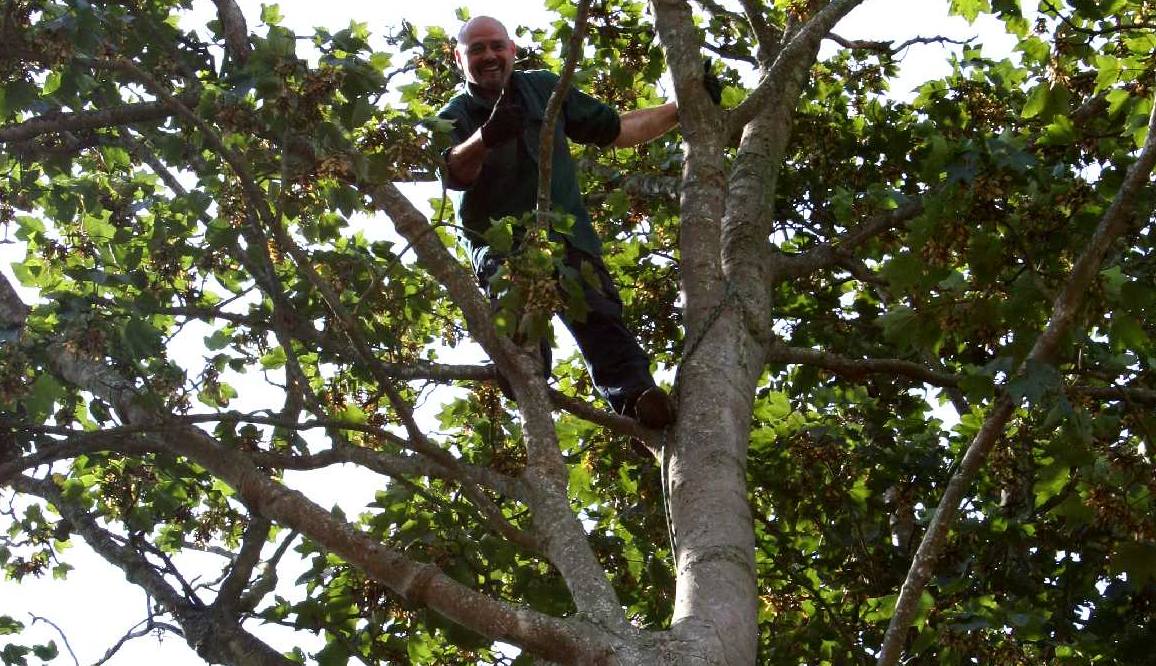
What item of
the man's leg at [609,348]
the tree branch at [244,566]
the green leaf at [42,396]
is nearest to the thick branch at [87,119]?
the green leaf at [42,396]

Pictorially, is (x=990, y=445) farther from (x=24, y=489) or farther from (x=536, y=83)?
(x=24, y=489)

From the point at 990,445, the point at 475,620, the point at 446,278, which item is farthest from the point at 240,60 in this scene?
the point at 990,445

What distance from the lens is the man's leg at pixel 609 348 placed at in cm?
436

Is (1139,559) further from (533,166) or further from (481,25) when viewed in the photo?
(481,25)

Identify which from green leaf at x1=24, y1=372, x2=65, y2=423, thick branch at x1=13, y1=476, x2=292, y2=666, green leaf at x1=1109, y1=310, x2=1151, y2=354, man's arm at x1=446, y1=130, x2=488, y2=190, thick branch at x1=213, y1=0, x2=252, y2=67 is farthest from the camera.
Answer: thick branch at x1=213, y1=0, x2=252, y2=67

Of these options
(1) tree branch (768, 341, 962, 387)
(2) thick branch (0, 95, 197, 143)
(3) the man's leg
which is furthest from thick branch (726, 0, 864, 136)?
(2) thick branch (0, 95, 197, 143)

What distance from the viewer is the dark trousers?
4375 millimetres

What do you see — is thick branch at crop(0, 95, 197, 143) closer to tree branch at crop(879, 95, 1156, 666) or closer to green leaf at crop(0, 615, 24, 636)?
green leaf at crop(0, 615, 24, 636)

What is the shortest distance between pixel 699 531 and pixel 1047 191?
170cm

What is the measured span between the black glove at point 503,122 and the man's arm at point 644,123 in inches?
42.6

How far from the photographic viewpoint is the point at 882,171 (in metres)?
6.81

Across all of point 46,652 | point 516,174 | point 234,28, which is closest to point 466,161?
point 516,174

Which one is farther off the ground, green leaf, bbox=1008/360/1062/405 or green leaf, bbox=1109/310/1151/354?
green leaf, bbox=1109/310/1151/354

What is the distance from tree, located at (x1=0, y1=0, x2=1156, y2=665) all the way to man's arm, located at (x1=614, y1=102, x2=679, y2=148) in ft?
1.07
